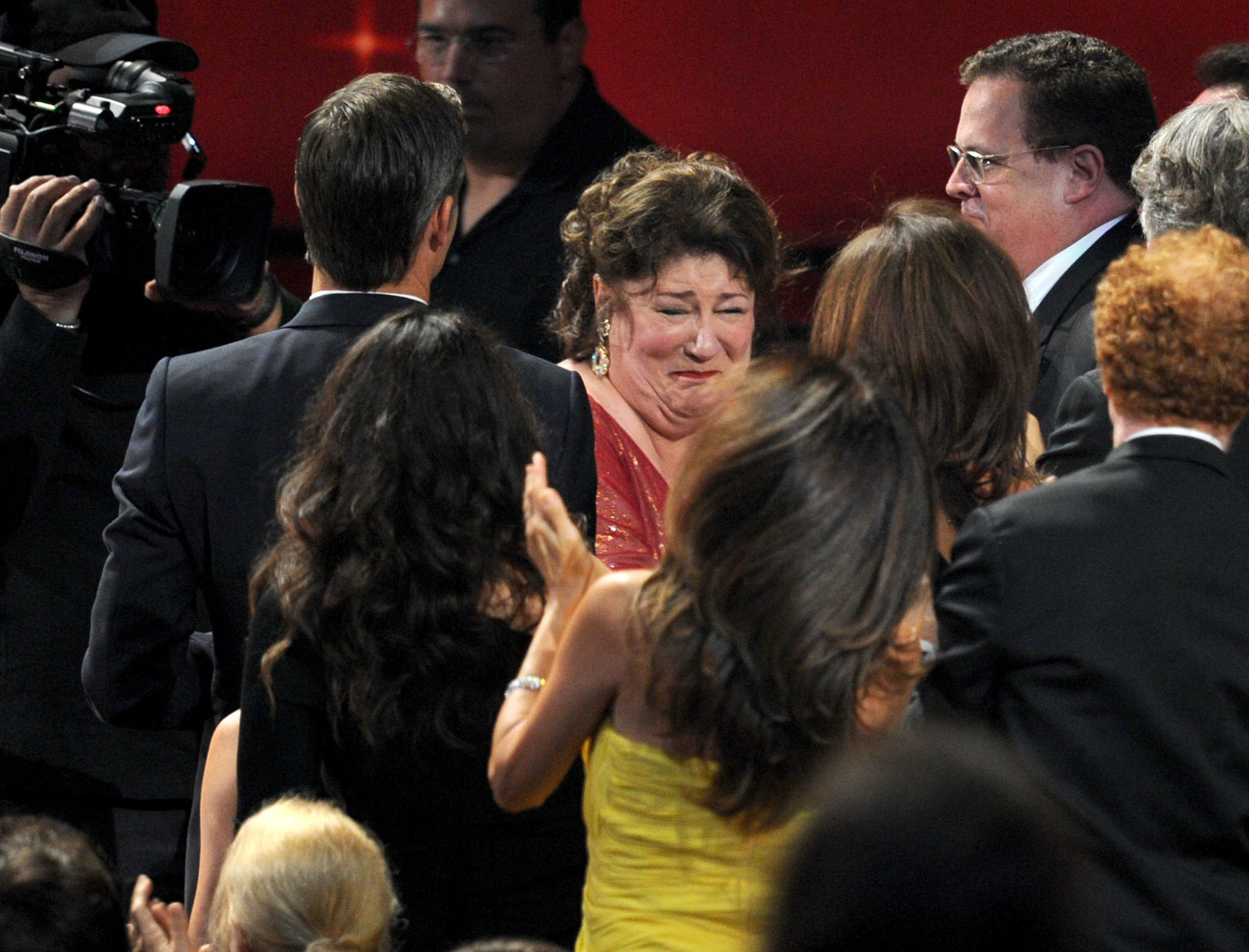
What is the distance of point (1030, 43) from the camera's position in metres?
3.42

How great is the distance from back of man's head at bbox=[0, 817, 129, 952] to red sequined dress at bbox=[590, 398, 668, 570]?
3.72 ft

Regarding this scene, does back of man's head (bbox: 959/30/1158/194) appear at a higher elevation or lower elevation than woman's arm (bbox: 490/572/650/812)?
higher

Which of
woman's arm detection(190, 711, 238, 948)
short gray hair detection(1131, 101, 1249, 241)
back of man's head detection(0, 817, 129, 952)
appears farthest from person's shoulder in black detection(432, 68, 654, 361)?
back of man's head detection(0, 817, 129, 952)

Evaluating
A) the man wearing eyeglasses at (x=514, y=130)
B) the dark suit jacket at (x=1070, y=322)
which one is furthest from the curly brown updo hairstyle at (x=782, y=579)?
the man wearing eyeglasses at (x=514, y=130)

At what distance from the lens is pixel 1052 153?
3352mm

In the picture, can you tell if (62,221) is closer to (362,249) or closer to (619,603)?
(362,249)

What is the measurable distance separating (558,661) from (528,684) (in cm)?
9

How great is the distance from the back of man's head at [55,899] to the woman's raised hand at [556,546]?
0.53 meters

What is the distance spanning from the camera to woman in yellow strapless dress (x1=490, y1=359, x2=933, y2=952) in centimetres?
156

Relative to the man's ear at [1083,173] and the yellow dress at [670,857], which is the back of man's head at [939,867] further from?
the man's ear at [1083,173]

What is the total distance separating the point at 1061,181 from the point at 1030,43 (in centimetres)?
30

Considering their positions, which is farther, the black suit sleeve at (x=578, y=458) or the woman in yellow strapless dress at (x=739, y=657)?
the black suit sleeve at (x=578, y=458)

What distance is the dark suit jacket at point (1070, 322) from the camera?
9.75 feet

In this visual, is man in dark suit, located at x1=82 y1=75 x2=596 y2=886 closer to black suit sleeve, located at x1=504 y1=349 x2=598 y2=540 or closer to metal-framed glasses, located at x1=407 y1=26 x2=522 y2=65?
black suit sleeve, located at x1=504 y1=349 x2=598 y2=540
